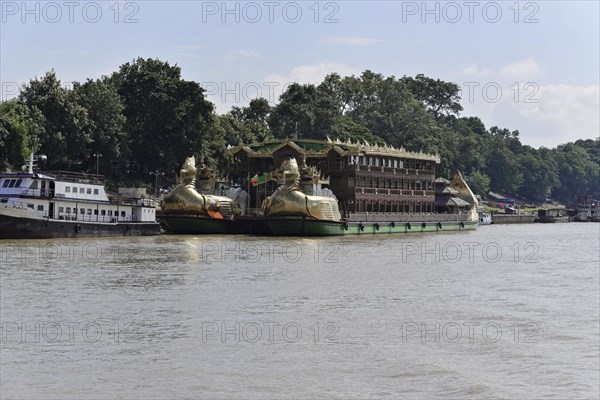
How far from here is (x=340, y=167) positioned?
9281 centimetres

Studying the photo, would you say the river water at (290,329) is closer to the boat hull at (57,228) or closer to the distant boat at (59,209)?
the boat hull at (57,228)

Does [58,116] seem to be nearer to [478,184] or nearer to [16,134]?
[16,134]

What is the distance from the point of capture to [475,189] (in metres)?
189

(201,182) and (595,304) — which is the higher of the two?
(201,182)

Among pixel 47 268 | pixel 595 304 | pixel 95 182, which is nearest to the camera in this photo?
pixel 595 304

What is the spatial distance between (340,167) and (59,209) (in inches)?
1345

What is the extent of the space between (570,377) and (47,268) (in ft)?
93.2

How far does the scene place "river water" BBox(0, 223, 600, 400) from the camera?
22422 mm

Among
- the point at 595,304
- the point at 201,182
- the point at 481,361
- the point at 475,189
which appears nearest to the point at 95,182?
the point at 201,182

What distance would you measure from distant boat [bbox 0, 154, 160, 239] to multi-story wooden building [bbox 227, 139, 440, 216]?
21.0 m

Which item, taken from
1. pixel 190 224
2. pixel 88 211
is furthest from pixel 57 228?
pixel 190 224

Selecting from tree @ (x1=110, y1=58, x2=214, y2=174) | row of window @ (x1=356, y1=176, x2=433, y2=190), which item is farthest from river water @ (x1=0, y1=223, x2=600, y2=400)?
tree @ (x1=110, y1=58, x2=214, y2=174)

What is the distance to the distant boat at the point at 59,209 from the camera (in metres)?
62.8

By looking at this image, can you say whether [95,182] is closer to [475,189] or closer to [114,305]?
[114,305]
